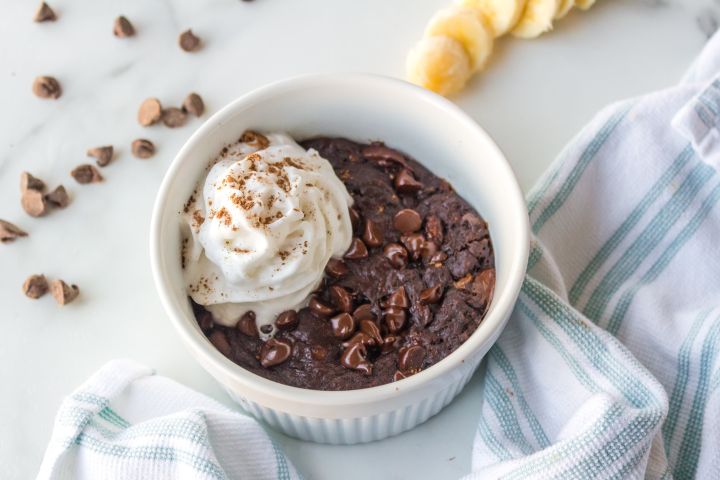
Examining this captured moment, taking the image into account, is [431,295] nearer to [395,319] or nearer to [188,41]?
[395,319]

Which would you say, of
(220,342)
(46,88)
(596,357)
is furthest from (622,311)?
(46,88)

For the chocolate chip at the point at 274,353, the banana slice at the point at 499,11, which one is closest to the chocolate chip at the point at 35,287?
the chocolate chip at the point at 274,353

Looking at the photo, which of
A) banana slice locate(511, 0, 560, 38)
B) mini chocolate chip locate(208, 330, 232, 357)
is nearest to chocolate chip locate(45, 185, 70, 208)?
mini chocolate chip locate(208, 330, 232, 357)

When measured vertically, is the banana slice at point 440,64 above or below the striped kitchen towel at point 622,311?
above

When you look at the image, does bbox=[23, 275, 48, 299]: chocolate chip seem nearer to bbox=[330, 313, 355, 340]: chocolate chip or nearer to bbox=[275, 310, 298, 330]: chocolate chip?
→ bbox=[275, 310, 298, 330]: chocolate chip

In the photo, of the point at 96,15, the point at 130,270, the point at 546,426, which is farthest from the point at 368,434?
the point at 96,15

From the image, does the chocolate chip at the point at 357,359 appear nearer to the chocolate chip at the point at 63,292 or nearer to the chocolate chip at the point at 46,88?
the chocolate chip at the point at 63,292
